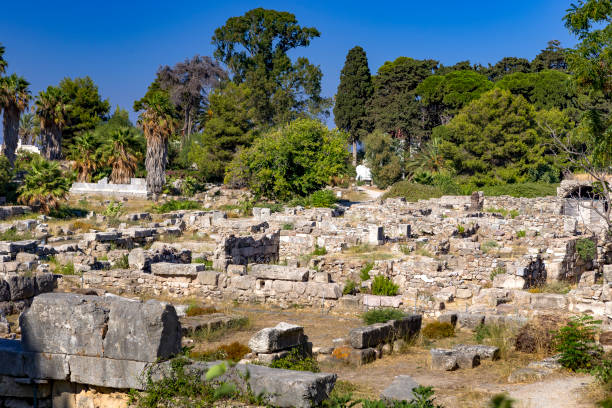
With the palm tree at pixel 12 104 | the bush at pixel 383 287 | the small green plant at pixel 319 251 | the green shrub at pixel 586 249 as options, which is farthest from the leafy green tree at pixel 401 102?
the bush at pixel 383 287

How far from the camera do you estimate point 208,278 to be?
15570mm

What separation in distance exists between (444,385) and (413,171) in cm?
4532

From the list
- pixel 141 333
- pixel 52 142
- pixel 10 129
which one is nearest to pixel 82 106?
pixel 52 142

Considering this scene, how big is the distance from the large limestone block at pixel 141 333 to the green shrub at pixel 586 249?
55.4 feet

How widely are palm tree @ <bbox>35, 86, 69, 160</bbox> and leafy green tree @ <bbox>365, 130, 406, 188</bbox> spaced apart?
2579 centimetres

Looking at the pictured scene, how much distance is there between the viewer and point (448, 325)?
12.4 m

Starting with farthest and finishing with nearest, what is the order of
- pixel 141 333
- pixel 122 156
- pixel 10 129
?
1. pixel 10 129
2. pixel 122 156
3. pixel 141 333

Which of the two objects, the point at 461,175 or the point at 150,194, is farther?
the point at 461,175

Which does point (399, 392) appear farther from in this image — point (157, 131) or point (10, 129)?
point (10, 129)

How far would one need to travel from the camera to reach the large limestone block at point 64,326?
6527 mm

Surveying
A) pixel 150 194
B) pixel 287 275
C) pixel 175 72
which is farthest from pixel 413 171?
pixel 287 275

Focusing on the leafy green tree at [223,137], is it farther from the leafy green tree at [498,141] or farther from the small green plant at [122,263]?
the small green plant at [122,263]

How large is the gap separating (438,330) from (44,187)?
90.1 feet

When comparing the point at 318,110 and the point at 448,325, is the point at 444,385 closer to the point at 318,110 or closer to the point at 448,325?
the point at 448,325
